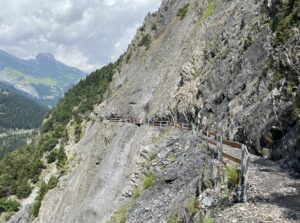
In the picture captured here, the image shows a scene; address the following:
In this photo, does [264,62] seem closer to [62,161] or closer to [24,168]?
[62,161]

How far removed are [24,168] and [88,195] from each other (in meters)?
60.3

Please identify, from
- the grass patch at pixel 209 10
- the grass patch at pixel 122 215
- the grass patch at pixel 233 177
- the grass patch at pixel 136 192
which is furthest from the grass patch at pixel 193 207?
the grass patch at pixel 209 10

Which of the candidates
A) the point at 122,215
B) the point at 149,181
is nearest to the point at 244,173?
the point at 122,215

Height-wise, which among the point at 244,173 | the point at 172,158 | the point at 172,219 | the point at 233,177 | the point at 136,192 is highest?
the point at 244,173

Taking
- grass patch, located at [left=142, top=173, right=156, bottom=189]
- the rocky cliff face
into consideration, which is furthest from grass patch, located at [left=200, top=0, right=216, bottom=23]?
grass patch, located at [left=142, top=173, right=156, bottom=189]

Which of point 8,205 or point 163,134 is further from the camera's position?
point 8,205

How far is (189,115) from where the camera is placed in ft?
119

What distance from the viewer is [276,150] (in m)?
18.0

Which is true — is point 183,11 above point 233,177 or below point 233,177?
above

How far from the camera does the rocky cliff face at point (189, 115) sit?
1758cm

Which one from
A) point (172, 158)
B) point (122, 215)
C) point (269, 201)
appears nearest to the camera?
point (269, 201)

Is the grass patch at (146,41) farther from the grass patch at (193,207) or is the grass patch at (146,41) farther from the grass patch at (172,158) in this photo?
the grass patch at (193,207)

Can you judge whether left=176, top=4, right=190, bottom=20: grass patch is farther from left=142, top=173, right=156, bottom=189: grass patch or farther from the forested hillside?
left=142, top=173, right=156, bottom=189: grass patch

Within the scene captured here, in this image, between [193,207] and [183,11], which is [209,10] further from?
[193,207]
